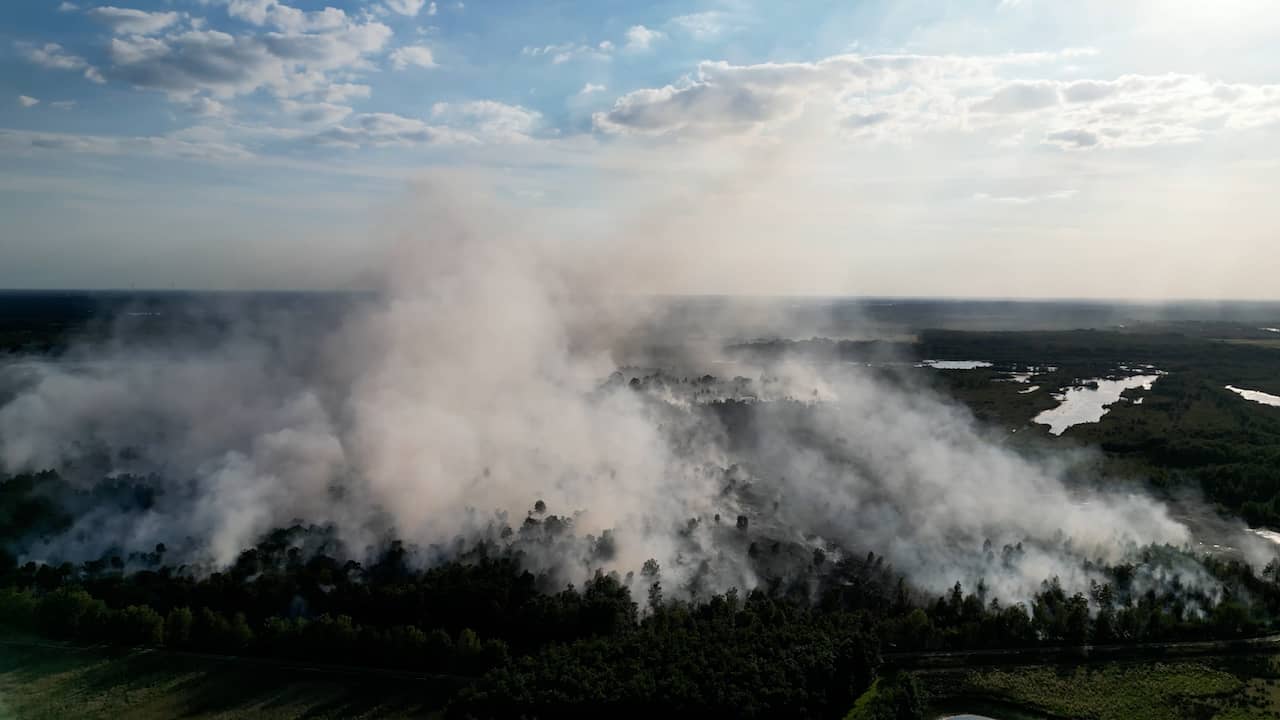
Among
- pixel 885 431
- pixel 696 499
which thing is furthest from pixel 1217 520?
pixel 696 499

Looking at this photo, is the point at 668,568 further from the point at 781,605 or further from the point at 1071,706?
the point at 1071,706

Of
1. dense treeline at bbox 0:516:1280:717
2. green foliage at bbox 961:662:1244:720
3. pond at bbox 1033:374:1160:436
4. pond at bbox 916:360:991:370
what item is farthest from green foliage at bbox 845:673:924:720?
pond at bbox 916:360:991:370

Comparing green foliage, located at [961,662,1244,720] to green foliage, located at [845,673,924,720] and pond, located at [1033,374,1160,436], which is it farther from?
pond, located at [1033,374,1160,436]

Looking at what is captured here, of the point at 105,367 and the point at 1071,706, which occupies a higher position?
the point at 105,367

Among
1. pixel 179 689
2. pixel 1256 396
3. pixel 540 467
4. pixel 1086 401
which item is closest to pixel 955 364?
pixel 1086 401

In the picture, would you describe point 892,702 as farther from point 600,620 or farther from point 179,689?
→ point 179,689

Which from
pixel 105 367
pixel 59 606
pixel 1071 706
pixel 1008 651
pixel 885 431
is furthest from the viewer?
pixel 105 367
